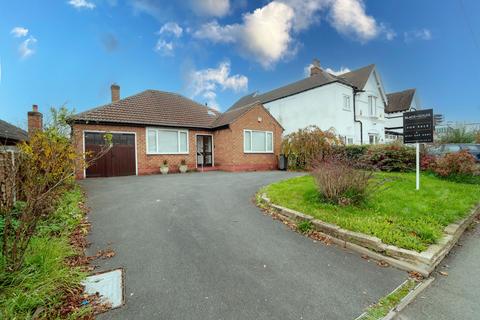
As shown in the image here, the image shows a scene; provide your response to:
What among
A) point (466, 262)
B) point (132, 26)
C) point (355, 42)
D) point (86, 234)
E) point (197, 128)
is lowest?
point (466, 262)

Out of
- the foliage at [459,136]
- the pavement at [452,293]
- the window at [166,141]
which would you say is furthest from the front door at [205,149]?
the foliage at [459,136]

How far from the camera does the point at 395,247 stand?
391cm

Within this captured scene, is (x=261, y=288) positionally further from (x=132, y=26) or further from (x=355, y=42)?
(x=355, y=42)

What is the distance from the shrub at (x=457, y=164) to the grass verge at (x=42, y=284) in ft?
40.5

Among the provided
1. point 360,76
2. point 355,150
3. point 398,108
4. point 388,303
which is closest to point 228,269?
point 388,303

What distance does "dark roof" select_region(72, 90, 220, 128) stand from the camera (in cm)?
1330

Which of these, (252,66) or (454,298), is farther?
(252,66)

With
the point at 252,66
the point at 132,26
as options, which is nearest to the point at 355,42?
the point at 252,66

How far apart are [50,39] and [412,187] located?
15913mm

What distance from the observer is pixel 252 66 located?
64.1 ft

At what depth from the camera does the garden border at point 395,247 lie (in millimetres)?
3596

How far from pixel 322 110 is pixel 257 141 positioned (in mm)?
7639

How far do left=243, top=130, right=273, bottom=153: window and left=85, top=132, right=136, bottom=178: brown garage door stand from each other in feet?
24.8

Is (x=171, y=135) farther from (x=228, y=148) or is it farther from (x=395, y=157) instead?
(x=395, y=157)
